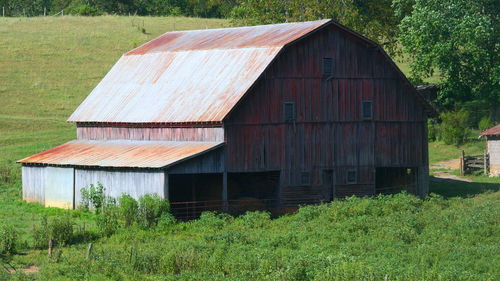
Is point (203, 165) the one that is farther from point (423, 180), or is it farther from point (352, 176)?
point (423, 180)

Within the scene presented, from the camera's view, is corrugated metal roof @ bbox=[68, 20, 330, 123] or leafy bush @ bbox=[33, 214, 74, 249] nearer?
leafy bush @ bbox=[33, 214, 74, 249]

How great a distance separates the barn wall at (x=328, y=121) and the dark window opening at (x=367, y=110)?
18 cm

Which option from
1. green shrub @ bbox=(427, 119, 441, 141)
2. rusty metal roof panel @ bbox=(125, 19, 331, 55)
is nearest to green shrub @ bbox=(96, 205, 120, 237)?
rusty metal roof panel @ bbox=(125, 19, 331, 55)

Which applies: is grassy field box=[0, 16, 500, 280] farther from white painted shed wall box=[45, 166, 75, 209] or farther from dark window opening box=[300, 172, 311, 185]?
dark window opening box=[300, 172, 311, 185]

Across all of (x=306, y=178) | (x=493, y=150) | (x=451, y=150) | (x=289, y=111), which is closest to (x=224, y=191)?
(x=306, y=178)

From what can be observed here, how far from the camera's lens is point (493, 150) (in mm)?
53969

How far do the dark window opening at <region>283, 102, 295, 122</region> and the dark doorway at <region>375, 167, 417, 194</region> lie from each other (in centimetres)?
634

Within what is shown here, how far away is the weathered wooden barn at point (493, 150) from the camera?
5378cm

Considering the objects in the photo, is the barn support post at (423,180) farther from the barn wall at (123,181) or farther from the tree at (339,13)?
the tree at (339,13)

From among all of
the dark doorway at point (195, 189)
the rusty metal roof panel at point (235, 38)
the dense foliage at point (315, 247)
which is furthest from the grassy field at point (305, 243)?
the rusty metal roof panel at point (235, 38)

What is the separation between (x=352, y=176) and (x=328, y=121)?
2.63 metres

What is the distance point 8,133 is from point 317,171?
2573 centimetres

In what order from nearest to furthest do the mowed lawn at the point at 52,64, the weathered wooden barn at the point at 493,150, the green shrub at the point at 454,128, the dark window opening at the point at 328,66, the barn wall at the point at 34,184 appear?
the dark window opening at the point at 328,66 < the barn wall at the point at 34,184 < the weathered wooden barn at the point at 493,150 < the green shrub at the point at 454,128 < the mowed lawn at the point at 52,64

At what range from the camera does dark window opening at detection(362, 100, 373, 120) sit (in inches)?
1719
